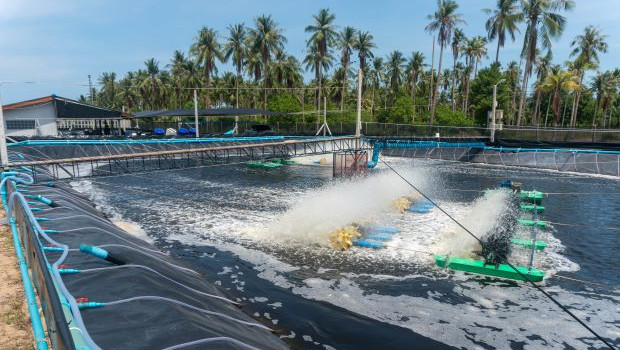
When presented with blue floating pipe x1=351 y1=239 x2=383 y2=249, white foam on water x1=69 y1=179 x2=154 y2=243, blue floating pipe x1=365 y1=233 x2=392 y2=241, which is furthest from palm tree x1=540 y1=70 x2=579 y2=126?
white foam on water x1=69 y1=179 x2=154 y2=243

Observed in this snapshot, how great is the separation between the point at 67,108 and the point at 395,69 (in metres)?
71.6

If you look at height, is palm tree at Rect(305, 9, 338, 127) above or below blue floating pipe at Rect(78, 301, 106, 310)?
above

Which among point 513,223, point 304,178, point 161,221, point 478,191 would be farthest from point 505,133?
point 161,221

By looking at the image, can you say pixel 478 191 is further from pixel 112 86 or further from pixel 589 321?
pixel 112 86

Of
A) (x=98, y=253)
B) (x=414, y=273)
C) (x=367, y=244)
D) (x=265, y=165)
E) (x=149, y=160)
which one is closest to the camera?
(x=98, y=253)

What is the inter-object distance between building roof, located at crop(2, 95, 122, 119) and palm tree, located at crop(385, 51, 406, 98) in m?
65.6

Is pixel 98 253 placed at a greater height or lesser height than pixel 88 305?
greater

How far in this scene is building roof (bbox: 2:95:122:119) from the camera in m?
49.5

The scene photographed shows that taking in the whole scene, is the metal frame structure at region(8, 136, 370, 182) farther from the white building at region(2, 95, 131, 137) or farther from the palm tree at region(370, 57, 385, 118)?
the palm tree at region(370, 57, 385, 118)

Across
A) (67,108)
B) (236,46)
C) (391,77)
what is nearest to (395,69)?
(391,77)

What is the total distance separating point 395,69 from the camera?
315 ft

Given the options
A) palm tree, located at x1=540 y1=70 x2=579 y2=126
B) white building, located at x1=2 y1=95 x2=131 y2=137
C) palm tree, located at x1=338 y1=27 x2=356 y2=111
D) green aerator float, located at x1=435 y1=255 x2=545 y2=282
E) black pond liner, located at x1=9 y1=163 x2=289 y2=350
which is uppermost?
palm tree, located at x1=338 y1=27 x2=356 y2=111

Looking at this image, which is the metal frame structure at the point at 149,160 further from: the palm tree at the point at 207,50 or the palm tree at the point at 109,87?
the palm tree at the point at 109,87

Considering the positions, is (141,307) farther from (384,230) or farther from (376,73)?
(376,73)
